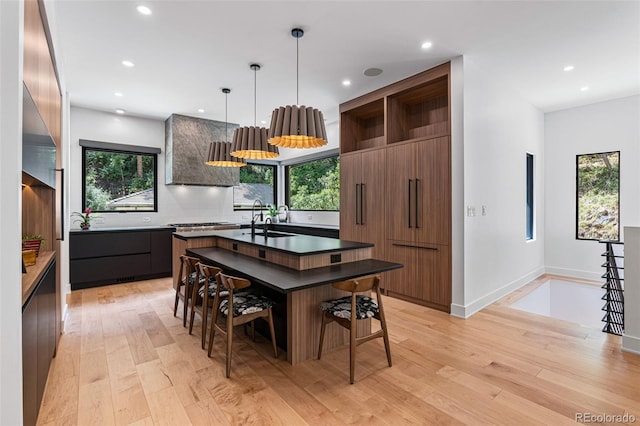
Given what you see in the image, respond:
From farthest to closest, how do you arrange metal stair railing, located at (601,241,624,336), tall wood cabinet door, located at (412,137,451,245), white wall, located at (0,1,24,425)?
1. tall wood cabinet door, located at (412,137,451,245)
2. metal stair railing, located at (601,241,624,336)
3. white wall, located at (0,1,24,425)

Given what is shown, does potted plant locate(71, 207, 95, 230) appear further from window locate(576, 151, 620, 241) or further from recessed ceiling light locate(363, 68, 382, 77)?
window locate(576, 151, 620, 241)

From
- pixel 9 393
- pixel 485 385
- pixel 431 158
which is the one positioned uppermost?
pixel 431 158

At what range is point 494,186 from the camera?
14.1ft

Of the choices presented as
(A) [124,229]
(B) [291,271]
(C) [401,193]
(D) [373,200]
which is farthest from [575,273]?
(A) [124,229]

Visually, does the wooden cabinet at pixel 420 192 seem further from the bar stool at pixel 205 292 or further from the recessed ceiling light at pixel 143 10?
the recessed ceiling light at pixel 143 10

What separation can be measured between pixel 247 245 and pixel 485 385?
2452 mm

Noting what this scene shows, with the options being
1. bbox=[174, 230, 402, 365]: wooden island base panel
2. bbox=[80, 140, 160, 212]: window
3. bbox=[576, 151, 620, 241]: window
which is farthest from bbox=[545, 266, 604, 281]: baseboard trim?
bbox=[80, 140, 160, 212]: window

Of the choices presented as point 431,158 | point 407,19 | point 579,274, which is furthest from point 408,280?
point 579,274

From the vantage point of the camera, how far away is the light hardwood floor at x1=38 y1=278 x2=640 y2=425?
198cm

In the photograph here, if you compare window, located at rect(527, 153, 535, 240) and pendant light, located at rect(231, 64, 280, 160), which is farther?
window, located at rect(527, 153, 535, 240)

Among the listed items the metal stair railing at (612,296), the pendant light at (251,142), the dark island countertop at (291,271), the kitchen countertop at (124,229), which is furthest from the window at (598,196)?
the kitchen countertop at (124,229)

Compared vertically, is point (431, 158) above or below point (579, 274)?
above

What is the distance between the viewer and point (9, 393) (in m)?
1.07

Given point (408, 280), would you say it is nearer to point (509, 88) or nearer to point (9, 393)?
point (509, 88)
